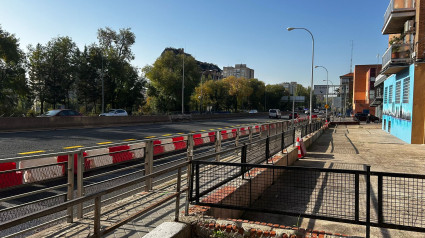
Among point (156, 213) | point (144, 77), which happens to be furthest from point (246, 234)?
point (144, 77)

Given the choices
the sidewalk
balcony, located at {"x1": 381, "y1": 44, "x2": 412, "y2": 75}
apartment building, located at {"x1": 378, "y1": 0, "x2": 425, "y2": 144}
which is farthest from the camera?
balcony, located at {"x1": 381, "y1": 44, "x2": 412, "y2": 75}

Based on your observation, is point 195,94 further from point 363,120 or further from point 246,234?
point 246,234

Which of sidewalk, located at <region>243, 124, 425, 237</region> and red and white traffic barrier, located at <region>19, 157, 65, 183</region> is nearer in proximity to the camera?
red and white traffic barrier, located at <region>19, 157, 65, 183</region>

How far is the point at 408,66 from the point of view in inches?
832

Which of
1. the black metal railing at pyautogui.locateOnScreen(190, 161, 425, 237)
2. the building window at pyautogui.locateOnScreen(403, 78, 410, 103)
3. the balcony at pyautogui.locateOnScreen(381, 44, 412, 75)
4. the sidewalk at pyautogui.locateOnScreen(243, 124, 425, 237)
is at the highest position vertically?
the balcony at pyautogui.locateOnScreen(381, 44, 412, 75)

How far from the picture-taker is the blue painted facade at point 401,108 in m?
20.4

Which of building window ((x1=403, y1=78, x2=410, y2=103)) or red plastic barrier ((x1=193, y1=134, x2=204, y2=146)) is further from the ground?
building window ((x1=403, y1=78, x2=410, y2=103))

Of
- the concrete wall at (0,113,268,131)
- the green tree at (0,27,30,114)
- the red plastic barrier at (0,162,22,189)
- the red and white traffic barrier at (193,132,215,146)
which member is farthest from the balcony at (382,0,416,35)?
the green tree at (0,27,30,114)

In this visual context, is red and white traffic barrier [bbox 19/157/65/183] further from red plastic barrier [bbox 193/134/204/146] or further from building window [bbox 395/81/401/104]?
building window [bbox 395/81/401/104]

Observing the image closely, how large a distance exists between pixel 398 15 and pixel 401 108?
22.6ft

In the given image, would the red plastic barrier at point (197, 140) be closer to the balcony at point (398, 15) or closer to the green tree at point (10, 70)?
the balcony at point (398, 15)

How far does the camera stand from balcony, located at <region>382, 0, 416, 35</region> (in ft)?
70.6

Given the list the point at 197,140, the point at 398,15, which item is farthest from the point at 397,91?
the point at 197,140

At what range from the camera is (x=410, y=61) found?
20.5m
